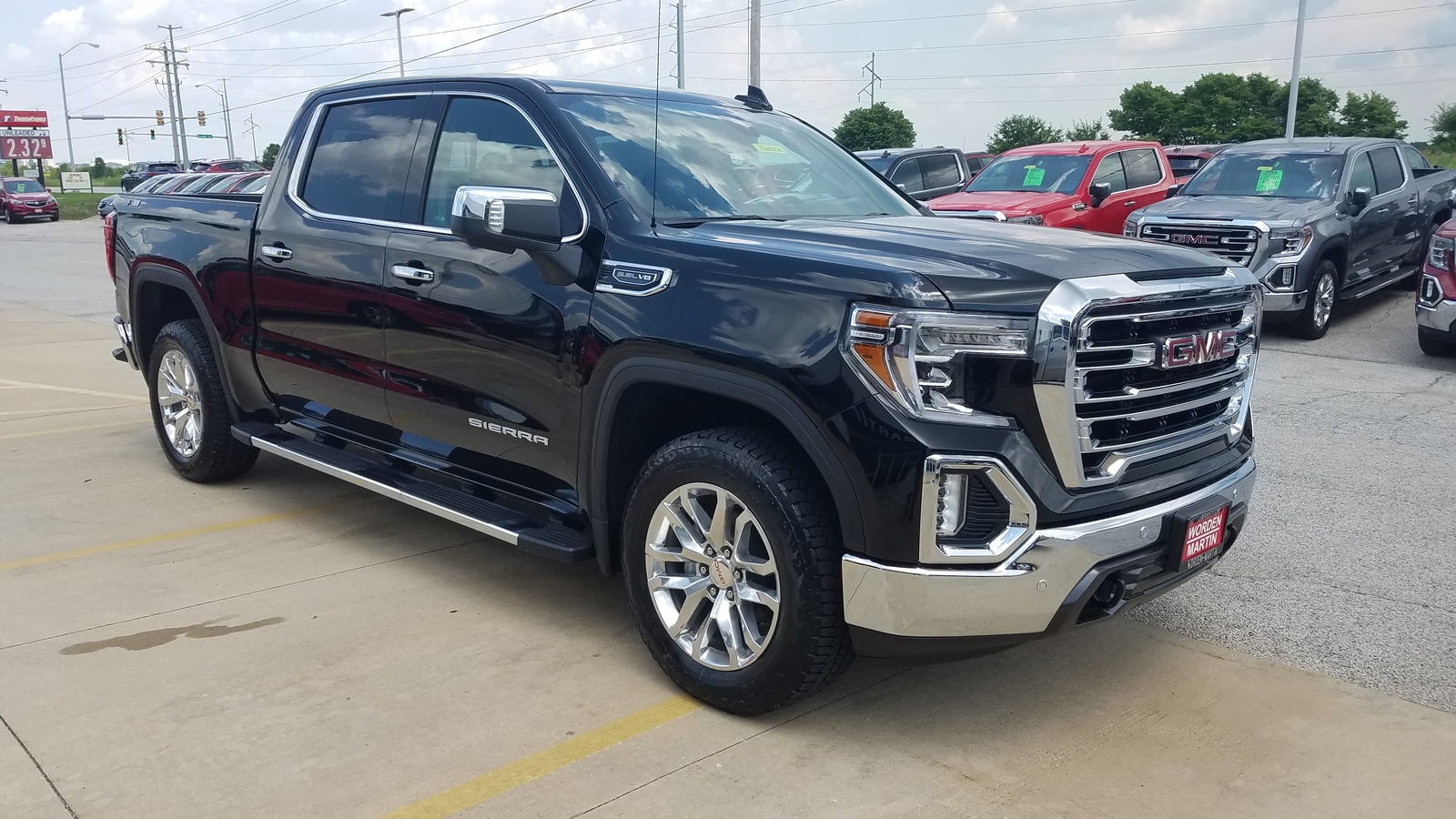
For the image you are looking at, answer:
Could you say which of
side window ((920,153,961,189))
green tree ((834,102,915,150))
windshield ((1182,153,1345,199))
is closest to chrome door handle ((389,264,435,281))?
windshield ((1182,153,1345,199))

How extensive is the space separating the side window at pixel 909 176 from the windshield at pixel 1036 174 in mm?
1720

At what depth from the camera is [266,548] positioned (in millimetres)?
5043

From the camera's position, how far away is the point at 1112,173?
1405cm

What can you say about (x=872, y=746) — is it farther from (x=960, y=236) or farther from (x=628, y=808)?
(x=960, y=236)

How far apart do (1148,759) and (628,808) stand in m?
1.45

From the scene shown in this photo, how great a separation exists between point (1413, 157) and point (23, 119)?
95.6m

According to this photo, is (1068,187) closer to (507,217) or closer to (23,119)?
(507,217)

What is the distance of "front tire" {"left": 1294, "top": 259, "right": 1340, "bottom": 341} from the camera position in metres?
10.8

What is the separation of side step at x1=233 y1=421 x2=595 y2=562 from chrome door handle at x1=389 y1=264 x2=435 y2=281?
31.7 inches

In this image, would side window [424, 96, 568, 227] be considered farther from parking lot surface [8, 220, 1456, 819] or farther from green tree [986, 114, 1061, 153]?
green tree [986, 114, 1061, 153]

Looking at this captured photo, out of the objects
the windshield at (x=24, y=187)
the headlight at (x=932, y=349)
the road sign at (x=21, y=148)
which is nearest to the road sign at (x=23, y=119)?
the road sign at (x=21, y=148)

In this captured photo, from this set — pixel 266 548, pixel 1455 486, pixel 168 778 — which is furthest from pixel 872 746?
pixel 1455 486

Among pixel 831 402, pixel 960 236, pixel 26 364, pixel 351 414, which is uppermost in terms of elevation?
pixel 960 236

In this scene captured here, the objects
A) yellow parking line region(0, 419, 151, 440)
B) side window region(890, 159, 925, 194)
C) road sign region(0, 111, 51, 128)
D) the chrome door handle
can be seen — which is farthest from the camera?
road sign region(0, 111, 51, 128)
